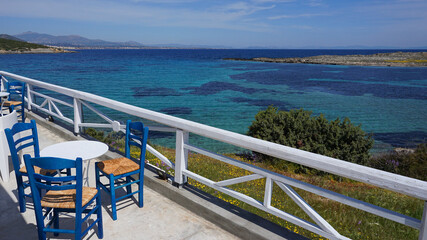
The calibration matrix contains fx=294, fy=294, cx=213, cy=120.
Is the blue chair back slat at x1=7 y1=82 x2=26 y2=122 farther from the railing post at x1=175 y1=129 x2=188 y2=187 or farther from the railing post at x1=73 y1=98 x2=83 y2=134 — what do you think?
the railing post at x1=175 y1=129 x2=188 y2=187

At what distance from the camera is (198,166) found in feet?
20.2

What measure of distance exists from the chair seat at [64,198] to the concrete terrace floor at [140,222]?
547mm

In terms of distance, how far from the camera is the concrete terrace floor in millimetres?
3100

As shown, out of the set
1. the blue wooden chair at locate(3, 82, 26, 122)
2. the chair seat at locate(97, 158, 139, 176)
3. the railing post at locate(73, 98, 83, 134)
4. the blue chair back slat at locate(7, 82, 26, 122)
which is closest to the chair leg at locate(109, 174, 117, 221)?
the chair seat at locate(97, 158, 139, 176)

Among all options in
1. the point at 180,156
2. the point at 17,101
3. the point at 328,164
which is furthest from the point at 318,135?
the point at 17,101

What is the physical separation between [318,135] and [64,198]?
9.11 m

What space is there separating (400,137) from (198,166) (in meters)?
15.3

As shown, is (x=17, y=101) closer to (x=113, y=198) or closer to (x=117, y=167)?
(x=117, y=167)

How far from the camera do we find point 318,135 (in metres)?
10.3

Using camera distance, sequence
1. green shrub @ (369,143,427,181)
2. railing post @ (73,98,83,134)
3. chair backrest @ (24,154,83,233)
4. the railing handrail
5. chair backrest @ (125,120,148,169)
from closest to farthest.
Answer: the railing handrail
chair backrest @ (24,154,83,233)
chair backrest @ (125,120,148,169)
railing post @ (73,98,83,134)
green shrub @ (369,143,427,181)

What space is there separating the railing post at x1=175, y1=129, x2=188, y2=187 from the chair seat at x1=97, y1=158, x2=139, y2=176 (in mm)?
515

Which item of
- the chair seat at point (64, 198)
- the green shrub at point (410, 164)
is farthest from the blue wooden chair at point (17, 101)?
the green shrub at point (410, 164)

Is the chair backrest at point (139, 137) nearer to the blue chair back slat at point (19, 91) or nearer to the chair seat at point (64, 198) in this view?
the chair seat at point (64, 198)

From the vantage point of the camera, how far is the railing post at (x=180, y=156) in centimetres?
358
